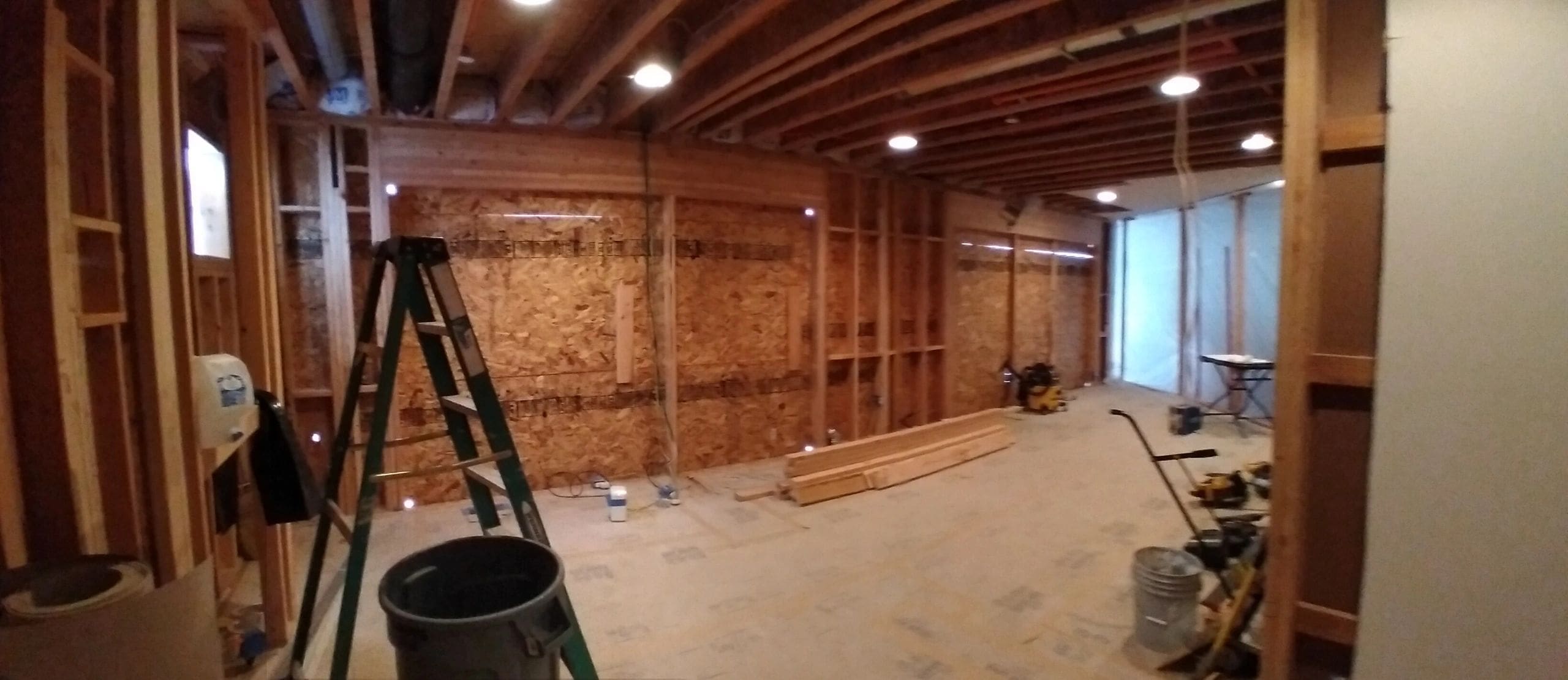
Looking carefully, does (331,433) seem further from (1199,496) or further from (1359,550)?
(1199,496)

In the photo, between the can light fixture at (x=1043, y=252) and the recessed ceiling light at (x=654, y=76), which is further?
the can light fixture at (x=1043, y=252)

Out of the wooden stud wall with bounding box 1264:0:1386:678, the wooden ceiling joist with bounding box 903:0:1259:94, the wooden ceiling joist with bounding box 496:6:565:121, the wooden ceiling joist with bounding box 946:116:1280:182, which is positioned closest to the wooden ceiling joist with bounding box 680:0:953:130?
the wooden ceiling joist with bounding box 903:0:1259:94

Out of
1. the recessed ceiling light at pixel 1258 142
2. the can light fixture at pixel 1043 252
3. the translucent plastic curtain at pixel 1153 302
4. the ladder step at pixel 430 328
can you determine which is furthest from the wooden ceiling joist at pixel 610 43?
the translucent plastic curtain at pixel 1153 302

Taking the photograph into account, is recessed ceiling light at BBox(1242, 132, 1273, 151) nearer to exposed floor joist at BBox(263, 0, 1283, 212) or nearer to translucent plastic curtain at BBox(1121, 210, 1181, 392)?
exposed floor joist at BBox(263, 0, 1283, 212)

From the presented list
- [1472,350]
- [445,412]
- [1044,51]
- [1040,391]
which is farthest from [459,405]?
[1040,391]

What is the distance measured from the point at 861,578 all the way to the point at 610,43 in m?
2.84

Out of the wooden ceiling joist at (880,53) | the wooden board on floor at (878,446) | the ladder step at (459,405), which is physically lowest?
the wooden board on floor at (878,446)

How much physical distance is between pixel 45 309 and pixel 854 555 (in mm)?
3205

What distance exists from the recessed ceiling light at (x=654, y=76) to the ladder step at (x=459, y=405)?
194 centimetres

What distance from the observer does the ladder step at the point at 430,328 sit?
6.67ft

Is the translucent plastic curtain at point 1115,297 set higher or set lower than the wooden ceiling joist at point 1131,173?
lower

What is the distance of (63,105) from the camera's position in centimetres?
167

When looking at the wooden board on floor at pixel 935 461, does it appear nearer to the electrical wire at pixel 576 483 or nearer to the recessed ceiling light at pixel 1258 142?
the electrical wire at pixel 576 483

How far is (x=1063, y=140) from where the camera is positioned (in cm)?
515
